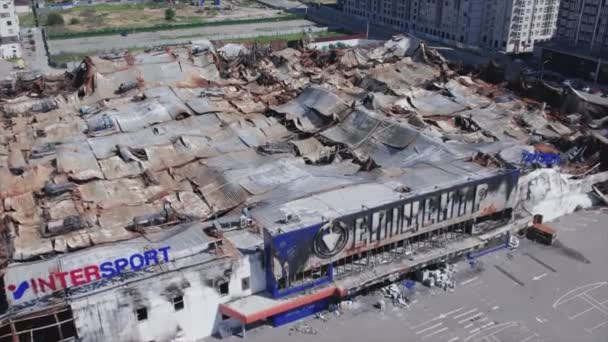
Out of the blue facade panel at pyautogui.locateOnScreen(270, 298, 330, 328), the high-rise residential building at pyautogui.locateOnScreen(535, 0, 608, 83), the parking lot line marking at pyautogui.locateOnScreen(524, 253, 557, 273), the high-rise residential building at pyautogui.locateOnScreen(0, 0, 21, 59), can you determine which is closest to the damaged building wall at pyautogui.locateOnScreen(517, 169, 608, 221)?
the parking lot line marking at pyautogui.locateOnScreen(524, 253, 557, 273)

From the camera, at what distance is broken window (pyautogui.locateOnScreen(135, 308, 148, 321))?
3063 centimetres

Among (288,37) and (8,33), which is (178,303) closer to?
(8,33)

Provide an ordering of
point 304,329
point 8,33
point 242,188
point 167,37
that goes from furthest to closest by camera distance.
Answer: point 167,37
point 8,33
point 242,188
point 304,329

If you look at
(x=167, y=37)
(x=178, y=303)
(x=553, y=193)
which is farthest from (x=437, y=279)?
(x=167, y=37)

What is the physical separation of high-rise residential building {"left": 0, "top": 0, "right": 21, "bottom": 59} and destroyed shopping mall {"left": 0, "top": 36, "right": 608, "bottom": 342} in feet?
128

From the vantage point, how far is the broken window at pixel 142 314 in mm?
30631

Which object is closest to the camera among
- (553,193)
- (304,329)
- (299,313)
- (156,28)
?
(304,329)

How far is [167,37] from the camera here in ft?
402

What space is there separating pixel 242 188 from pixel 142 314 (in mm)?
14090

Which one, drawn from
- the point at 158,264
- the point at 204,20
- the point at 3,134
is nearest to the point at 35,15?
the point at 204,20

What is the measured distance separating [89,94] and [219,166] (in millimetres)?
29670

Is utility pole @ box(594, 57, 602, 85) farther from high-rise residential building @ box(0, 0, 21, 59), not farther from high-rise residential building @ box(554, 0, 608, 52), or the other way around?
high-rise residential building @ box(0, 0, 21, 59)

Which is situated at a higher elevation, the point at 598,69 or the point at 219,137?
the point at 219,137

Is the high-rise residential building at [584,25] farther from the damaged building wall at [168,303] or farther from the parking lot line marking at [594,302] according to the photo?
the damaged building wall at [168,303]
